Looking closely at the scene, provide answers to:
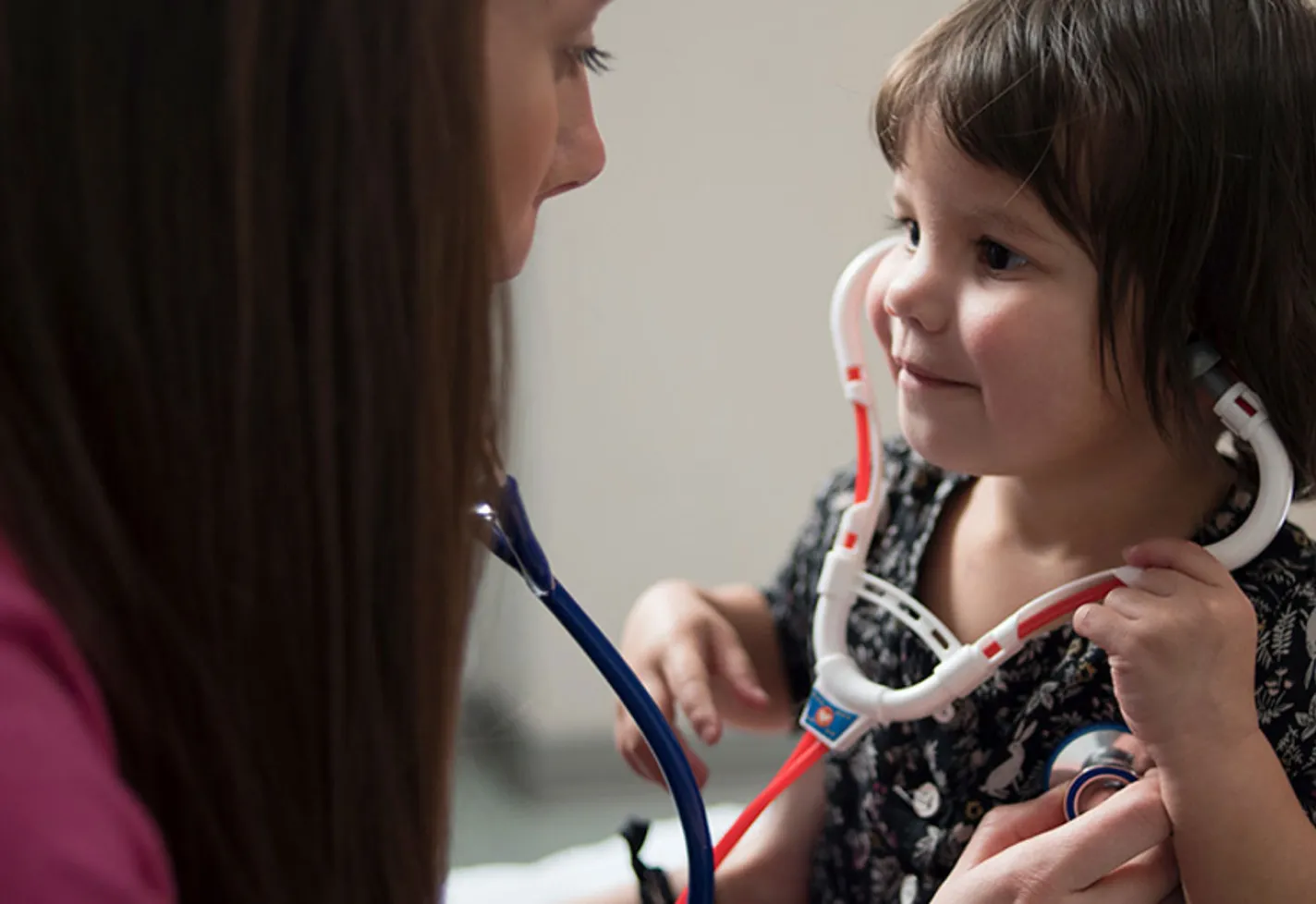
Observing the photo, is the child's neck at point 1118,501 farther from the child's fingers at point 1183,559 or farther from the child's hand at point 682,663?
the child's hand at point 682,663

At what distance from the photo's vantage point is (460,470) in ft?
1.88

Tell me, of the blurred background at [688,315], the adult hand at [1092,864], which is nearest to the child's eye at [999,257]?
the adult hand at [1092,864]

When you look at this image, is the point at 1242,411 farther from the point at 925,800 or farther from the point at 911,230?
the point at 925,800

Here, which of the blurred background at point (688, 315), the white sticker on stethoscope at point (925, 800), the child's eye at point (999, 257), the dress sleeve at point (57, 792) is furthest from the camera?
the blurred background at point (688, 315)

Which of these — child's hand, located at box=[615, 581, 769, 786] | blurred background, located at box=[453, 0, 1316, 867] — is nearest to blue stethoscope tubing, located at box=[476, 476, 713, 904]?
child's hand, located at box=[615, 581, 769, 786]

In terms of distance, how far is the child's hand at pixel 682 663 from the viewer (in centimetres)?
96

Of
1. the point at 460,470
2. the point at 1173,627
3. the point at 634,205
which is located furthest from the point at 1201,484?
the point at 634,205

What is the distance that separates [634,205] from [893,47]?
37cm

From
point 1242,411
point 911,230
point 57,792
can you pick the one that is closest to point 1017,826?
point 1242,411

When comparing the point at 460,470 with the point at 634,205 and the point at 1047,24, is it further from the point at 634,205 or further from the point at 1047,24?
the point at 634,205

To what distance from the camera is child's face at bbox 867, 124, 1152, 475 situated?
817 mm

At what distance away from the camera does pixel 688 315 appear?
5.65 feet

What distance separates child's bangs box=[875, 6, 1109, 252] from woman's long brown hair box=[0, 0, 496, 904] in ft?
1.27

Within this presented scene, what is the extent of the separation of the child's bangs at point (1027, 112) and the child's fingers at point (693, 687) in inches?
15.9
